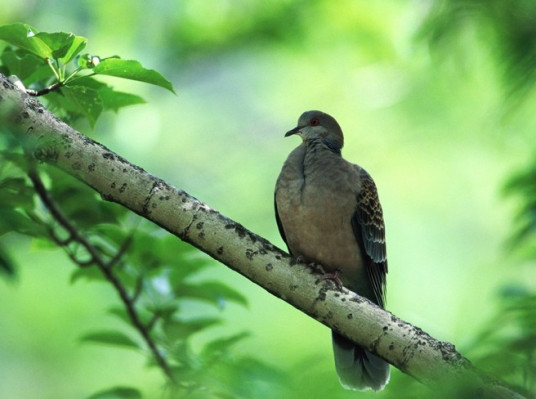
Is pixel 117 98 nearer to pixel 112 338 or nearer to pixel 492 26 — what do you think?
pixel 112 338

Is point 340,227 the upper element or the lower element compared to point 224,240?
upper

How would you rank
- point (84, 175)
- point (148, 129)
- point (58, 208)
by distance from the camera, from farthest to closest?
point (148, 129)
point (58, 208)
point (84, 175)

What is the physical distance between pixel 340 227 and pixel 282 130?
699 cm

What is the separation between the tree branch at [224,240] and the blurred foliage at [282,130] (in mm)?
161

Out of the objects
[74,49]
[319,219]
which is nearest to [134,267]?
[74,49]

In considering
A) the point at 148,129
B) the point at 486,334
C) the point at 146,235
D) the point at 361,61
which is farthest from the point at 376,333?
the point at 361,61

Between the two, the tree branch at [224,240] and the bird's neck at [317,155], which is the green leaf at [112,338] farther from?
the bird's neck at [317,155]

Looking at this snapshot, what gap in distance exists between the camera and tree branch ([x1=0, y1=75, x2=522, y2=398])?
233 centimetres

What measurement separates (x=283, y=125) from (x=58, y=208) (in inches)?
325

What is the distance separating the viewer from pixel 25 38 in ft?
7.40

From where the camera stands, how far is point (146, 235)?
9.52 ft

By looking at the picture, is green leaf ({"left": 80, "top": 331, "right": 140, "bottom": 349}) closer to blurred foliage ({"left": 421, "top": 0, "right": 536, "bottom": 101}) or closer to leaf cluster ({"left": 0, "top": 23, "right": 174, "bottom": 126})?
leaf cluster ({"left": 0, "top": 23, "right": 174, "bottom": 126})

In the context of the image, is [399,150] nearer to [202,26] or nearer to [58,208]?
[202,26]

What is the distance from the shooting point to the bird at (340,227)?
3.81 m
